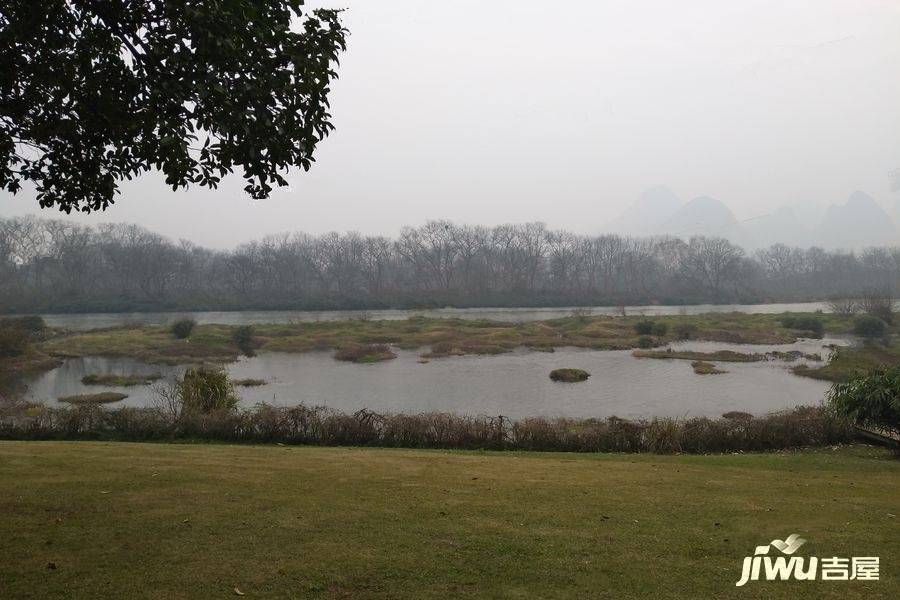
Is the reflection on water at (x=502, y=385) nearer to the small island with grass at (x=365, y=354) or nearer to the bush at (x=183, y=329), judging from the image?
the small island with grass at (x=365, y=354)

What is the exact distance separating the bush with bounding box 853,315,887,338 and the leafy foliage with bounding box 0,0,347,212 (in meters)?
60.1

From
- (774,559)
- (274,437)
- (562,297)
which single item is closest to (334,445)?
(274,437)

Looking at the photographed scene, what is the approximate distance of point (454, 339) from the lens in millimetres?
52031

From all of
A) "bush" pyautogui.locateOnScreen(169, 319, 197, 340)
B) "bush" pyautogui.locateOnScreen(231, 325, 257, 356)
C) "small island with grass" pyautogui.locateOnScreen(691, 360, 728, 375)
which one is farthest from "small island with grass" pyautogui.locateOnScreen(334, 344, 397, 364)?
"small island with grass" pyautogui.locateOnScreen(691, 360, 728, 375)

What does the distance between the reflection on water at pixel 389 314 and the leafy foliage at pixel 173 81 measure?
216ft

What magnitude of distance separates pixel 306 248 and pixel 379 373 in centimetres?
9455

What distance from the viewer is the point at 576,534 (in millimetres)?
5848

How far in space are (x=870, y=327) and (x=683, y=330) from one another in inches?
609

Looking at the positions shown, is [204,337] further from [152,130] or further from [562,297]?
[562,297]

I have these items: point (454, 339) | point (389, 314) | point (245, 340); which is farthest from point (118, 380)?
point (389, 314)

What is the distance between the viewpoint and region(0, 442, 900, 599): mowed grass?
182 inches

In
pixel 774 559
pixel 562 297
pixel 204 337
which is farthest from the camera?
pixel 562 297

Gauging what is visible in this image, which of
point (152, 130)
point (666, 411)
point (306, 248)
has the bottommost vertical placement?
point (666, 411)

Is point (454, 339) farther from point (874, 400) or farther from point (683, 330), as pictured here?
point (874, 400)
